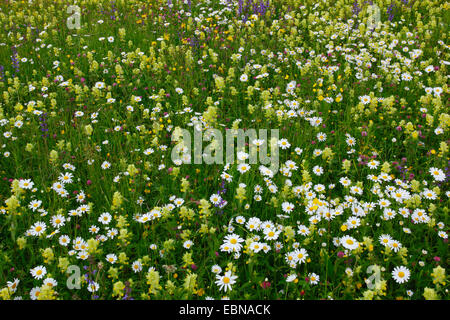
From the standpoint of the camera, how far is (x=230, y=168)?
381 centimetres

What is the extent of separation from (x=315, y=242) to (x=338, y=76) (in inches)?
121

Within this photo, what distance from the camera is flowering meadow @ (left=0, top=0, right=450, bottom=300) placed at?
2.83 meters

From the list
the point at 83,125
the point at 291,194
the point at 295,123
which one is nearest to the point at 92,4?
the point at 83,125

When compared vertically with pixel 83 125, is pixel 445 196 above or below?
below

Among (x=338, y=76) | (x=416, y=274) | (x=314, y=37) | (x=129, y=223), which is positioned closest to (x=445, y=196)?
(x=416, y=274)

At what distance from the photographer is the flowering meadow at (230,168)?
9.28ft

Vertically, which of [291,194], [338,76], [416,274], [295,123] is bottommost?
[416,274]

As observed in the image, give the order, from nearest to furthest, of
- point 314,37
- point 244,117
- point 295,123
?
point 295,123 < point 244,117 < point 314,37
